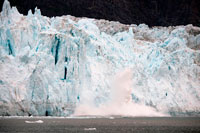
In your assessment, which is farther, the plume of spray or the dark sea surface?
the plume of spray

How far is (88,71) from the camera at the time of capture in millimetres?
66312

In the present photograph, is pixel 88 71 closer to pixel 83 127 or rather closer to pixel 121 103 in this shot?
pixel 121 103

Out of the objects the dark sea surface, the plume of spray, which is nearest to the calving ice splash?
the plume of spray

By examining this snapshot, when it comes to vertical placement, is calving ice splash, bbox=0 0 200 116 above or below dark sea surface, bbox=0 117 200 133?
above

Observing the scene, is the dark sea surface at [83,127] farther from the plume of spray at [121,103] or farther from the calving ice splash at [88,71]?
the plume of spray at [121,103]

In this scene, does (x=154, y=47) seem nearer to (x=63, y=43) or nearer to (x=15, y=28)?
(x=63, y=43)

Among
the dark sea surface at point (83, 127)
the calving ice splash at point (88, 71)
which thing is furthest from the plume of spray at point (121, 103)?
the dark sea surface at point (83, 127)

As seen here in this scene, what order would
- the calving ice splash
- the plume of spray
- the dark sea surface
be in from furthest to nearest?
1. the plume of spray
2. the calving ice splash
3. the dark sea surface

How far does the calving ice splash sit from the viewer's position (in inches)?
2237

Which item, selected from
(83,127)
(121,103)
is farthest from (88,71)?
(83,127)

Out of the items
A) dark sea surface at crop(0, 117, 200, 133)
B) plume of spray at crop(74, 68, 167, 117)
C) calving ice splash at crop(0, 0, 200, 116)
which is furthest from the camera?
plume of spray at crop(74, 68, 167, 117)

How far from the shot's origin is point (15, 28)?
62719 millimetres

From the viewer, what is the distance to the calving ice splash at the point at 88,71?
56.8m

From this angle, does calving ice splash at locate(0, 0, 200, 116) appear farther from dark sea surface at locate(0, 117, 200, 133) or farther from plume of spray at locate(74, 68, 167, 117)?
dark sea surface at locate(0, 117, 200, 133)
